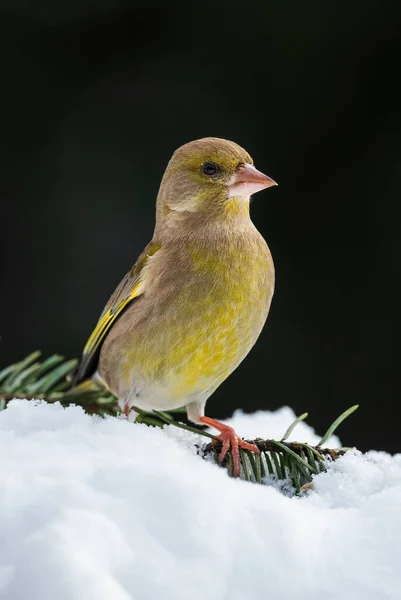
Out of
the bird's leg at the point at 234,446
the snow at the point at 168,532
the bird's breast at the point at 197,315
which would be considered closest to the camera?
the snow at the point at 168,532

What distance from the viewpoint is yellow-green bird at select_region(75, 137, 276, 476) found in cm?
168

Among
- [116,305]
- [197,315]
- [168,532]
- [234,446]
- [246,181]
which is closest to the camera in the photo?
[168,532]

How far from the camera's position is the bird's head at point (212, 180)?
71.3 inches

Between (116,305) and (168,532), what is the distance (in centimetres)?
103

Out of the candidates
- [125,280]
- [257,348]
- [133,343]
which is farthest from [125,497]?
[257,348]

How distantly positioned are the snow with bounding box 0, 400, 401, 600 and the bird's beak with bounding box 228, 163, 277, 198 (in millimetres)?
802

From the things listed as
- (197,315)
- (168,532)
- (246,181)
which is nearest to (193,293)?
(197,315)

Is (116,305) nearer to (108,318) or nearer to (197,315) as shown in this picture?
(108,318)

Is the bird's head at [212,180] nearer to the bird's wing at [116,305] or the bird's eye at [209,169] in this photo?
the bird's eye at [209,169]

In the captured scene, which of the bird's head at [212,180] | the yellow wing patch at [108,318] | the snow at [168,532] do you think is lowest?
the yellow wing patch at [108,318]

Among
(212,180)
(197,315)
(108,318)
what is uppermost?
(212,180)

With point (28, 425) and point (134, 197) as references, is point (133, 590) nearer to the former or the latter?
point (28, 425)

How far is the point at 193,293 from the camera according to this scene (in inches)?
65.9

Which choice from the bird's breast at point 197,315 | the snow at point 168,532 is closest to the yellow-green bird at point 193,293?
the bird's breast at point 197,315
